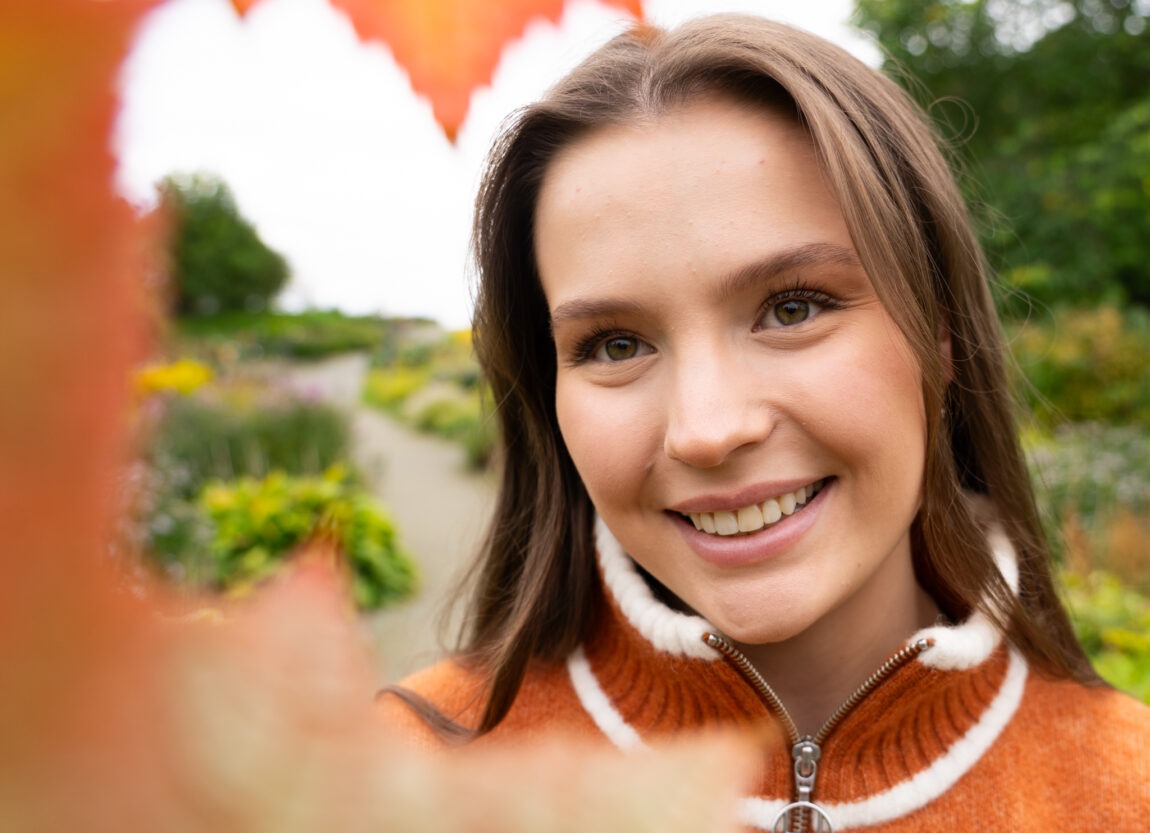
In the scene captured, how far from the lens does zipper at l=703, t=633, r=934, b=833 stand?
3.78ft

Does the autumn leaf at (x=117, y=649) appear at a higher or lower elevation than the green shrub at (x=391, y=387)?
lower

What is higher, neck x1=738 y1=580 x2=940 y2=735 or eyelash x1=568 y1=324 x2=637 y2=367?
eyelash x1=568 y1=324 x2=637 y2=367

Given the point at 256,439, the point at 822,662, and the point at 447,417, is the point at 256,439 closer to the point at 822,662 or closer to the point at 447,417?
the point at 447,417

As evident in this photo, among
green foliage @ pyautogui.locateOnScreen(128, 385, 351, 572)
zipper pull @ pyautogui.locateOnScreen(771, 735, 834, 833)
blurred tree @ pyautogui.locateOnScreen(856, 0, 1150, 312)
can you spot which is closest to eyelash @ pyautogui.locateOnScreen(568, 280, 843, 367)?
zipper pull @ pyautogui.locateOnScreen(771, 735, 834, 833)

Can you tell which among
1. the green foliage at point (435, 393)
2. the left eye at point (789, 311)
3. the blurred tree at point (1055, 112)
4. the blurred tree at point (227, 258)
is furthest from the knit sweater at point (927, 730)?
the blurred tree at point (1055, 112)

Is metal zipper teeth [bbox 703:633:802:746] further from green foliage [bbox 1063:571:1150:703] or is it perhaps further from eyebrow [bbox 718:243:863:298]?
green foliage [bbox 1063:571:1150:703]

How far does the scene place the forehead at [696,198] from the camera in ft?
3.41

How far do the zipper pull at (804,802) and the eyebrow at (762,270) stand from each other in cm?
60

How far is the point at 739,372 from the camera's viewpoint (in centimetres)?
103

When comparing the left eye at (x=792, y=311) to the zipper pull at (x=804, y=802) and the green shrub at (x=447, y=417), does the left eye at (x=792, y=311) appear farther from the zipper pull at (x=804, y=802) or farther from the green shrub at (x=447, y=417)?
the green shrub at (x=447, y=417)

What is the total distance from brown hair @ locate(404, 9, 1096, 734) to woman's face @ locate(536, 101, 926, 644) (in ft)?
0.14

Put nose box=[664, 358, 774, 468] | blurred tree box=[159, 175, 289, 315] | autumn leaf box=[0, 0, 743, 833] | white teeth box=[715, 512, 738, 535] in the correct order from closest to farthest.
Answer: autumn leaf box=[0, 0, 743, 833] → blurred tree box=[159, 175, 289, 315] → nose box=[664, 358, 774, 468] → white teeth box=[715, 512, 738, 535]

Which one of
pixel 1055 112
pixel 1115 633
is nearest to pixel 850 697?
pixel 1115 633

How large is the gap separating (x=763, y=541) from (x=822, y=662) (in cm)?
29
